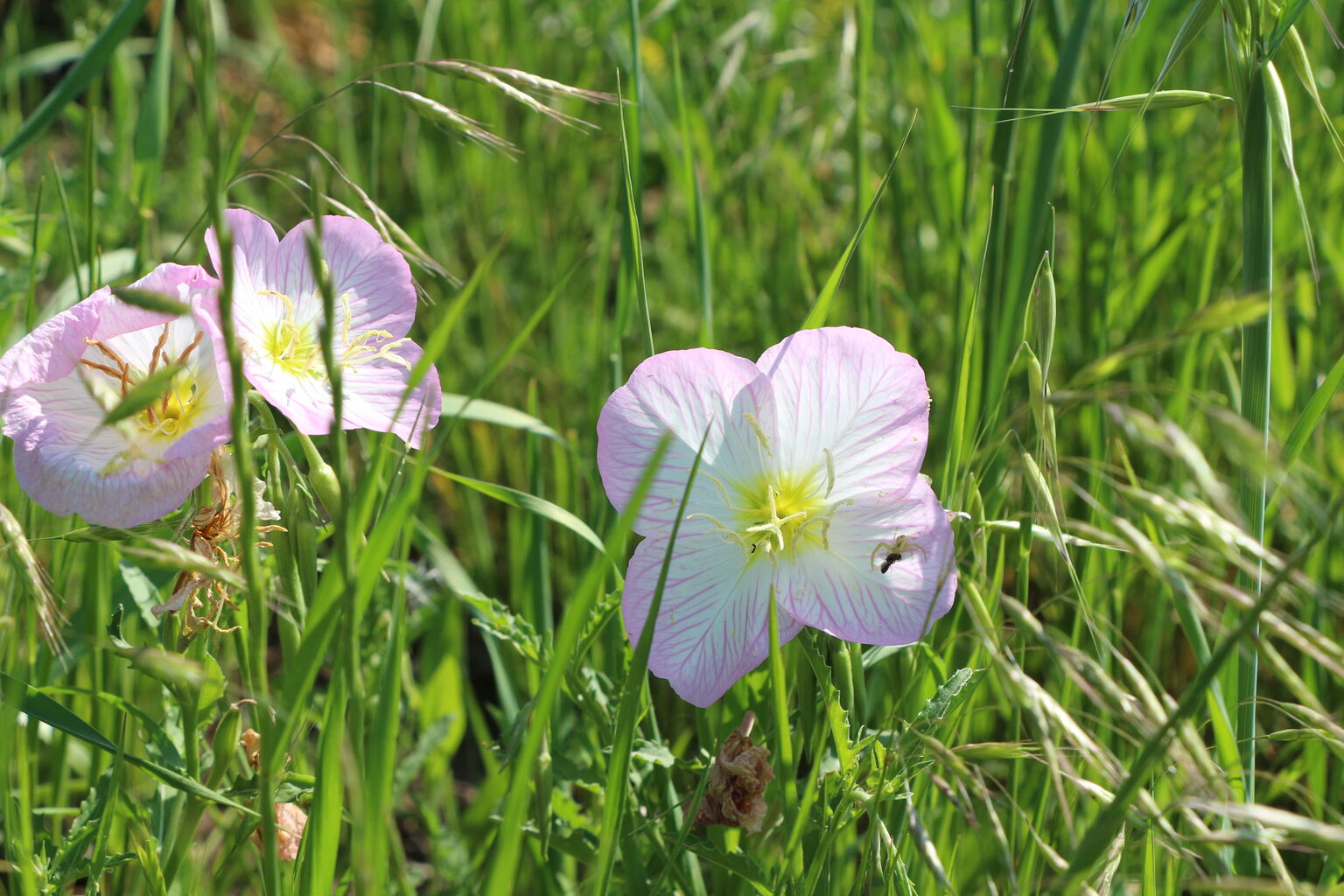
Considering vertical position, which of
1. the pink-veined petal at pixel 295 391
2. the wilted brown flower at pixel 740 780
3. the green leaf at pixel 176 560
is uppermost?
the pink-veined petal at pixel 295 391

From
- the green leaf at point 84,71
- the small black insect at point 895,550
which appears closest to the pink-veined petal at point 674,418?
the small black insect at point 895,550

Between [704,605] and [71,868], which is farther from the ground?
[704,605]

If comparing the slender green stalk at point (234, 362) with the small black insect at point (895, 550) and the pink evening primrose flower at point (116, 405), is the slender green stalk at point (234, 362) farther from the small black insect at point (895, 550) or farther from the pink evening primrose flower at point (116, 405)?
the small black insect at point (895, 550)

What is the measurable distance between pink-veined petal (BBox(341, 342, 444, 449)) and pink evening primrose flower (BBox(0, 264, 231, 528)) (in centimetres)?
9

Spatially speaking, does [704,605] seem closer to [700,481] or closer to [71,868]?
[700,481]

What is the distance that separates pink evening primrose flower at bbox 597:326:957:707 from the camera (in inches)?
28.9

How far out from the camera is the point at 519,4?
2100 mm

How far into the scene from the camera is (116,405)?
0.64 meters

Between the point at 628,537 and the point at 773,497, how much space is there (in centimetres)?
15

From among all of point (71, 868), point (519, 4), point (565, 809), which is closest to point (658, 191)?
point (519, 4)

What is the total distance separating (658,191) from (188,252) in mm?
1351

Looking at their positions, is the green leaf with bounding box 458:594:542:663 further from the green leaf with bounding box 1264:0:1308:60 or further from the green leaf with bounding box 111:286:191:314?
the green leaf with bounding box 1264:0:1308:60

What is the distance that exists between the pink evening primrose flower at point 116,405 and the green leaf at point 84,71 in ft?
1.36

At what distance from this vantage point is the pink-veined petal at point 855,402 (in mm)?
769
